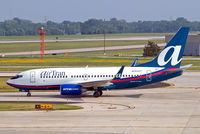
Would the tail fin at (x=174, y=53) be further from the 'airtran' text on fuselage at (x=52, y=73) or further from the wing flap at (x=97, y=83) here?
the 'airtran' text on fuselage at (x=52, y=73)

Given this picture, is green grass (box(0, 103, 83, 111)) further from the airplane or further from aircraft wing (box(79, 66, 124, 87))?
aircraft wing (box(79, 66, 124, 87))

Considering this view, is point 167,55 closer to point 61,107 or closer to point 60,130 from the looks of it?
point 61,107

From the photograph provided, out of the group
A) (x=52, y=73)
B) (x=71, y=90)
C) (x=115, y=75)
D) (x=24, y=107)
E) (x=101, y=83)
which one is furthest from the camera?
(x=52, y=73)

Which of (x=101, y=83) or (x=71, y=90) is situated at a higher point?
(x=101, y=83)

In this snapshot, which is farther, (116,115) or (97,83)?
(97,83)

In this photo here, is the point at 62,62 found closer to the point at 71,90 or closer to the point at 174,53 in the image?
the point at 71,90

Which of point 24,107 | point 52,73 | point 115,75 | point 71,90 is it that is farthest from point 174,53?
point 24,107

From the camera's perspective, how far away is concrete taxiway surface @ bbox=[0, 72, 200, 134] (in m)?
31.4

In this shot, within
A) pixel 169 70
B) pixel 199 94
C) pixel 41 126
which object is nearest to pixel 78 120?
pixel 41 126

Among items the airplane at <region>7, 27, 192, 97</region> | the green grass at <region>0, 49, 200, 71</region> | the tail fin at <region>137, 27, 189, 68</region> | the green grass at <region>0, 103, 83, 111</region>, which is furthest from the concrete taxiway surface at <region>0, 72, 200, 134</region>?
the green grass at <region>0, 49, 200, 71</region>

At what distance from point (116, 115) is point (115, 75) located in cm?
1227

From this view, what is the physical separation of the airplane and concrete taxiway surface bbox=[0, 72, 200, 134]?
1.31 metres

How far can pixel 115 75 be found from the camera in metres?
48.7

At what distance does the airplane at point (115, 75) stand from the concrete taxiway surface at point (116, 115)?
4.30 ft
